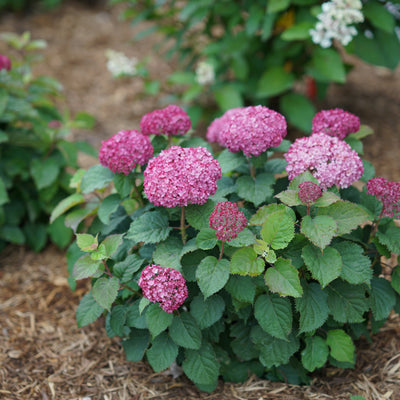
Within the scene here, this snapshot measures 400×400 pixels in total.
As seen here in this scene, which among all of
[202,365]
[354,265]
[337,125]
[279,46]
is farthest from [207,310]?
[279,46]

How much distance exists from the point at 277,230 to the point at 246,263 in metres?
0.17

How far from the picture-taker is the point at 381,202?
188 centimetres

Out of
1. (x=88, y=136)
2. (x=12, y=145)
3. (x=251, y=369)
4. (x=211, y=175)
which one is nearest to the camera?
(x=211, y=175)

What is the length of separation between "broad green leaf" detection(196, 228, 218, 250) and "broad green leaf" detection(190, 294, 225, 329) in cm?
24

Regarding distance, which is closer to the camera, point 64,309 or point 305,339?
point 305,339

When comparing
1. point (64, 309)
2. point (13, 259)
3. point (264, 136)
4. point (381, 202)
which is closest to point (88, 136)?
point (13, 259)

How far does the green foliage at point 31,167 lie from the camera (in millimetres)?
2859

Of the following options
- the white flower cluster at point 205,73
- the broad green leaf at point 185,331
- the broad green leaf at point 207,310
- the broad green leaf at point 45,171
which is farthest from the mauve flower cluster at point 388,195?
the white flower cluster at point 205,73

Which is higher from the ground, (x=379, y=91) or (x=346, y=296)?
(x=346, y=296)

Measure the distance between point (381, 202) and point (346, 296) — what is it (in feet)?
1.35

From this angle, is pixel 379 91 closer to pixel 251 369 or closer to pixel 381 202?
pixel 381 202

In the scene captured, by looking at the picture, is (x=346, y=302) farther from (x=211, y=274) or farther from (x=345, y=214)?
(x=211, y=274)

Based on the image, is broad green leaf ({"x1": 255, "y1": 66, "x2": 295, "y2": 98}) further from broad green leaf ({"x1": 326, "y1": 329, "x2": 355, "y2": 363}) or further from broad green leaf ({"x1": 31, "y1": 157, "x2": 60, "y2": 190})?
broad green leaf ({"x1": 326, "y1": 329, "x2": 355, "y2": 363})

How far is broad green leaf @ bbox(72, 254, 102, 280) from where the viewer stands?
1760 mm
